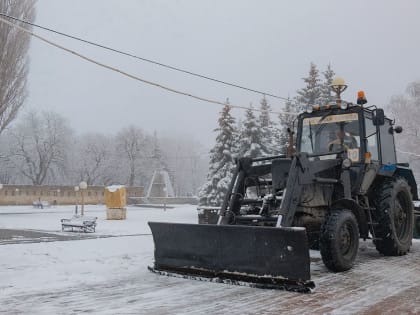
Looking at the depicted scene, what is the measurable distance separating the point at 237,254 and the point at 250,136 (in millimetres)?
23951

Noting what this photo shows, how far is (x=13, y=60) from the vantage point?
92.2 feet

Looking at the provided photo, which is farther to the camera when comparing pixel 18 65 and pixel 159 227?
pixel 18 65

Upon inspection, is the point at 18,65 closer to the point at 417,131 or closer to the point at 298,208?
the point at 298,208

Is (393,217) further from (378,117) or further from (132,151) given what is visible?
(132,151)

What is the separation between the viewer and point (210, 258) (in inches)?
281

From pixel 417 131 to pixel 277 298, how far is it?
39.0 m

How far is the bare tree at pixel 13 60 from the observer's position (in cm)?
2669

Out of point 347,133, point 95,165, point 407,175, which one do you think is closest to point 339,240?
point 347,133

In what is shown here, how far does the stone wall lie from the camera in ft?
174

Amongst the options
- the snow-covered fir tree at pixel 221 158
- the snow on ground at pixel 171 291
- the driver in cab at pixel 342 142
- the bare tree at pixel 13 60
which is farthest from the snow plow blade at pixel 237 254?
the snow-covered fir tree at pixel 221 158

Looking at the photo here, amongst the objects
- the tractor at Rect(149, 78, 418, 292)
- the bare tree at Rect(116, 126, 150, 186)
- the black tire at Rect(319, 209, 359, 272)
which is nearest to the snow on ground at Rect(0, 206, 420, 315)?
the black tire at Rect(319, 209, 359, 272)

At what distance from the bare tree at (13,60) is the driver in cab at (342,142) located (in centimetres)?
2169

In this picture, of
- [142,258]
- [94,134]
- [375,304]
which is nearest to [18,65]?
[142,258]

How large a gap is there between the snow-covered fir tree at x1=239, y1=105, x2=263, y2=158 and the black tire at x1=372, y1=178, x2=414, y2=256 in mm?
20006
